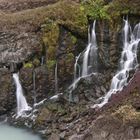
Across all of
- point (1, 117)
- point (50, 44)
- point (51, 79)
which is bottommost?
point (1, 117)

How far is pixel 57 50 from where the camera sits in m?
25.9

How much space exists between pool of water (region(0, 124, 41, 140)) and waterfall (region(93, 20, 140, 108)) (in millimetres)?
3401

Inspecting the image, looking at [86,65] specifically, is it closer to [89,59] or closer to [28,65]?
[89,59]

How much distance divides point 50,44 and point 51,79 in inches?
71.1

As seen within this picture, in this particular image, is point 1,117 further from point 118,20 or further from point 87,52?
point 118,20

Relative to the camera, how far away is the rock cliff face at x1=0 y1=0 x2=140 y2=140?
24547 mm

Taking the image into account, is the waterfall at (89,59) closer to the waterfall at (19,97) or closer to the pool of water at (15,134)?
the waterfall at (19,97)

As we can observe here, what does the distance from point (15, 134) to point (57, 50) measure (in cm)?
541

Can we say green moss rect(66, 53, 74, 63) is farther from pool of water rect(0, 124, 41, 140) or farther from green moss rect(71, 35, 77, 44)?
pool of water rect(0, 124, 41, 140)

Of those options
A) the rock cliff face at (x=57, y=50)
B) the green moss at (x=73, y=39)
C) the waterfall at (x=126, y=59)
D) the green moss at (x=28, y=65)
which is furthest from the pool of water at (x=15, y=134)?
the green moss at (x=73, y=39)

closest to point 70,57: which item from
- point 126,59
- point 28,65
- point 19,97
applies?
point 28,65

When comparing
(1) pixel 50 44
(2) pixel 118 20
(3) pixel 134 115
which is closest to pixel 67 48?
(1) pixel 50 44

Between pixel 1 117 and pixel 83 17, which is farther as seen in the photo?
pixel 83 17

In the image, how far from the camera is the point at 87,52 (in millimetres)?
25922
